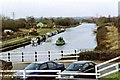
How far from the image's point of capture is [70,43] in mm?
10312

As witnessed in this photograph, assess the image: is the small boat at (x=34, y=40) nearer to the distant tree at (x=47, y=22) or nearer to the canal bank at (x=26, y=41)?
the canal bank at (x=26, y=41)

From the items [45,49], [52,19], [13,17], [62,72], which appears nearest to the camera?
[62,72]

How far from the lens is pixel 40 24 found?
Result: 942 cm

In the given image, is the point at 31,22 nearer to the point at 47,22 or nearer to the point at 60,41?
the point at 47,22

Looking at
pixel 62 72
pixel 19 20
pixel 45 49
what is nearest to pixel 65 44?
pixel 45 49

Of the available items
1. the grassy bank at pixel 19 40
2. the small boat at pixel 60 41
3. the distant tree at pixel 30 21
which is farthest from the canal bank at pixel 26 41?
the distant tree at pixel 30 21

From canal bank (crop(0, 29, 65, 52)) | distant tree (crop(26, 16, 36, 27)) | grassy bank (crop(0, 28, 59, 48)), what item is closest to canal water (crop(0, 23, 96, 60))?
canal bank (crop(0, 29, 65, 52))

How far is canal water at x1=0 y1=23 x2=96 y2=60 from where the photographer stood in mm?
9930

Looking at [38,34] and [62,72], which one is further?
[38,34]

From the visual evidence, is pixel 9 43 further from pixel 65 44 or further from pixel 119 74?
pixel 119 74

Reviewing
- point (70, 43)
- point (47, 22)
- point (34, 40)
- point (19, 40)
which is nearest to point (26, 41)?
point (34, 40)

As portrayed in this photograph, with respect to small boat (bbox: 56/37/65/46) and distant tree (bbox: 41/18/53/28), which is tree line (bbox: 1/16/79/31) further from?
small boat (bbox: 56/37/65/46)

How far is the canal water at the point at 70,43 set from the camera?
9930mm

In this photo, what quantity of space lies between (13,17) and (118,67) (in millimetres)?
2690
